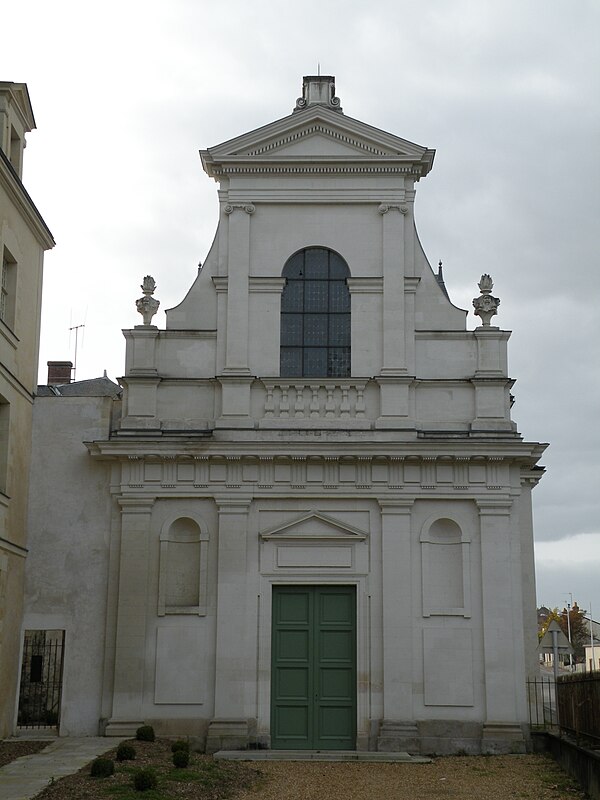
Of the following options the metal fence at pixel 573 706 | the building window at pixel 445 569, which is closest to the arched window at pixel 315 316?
the building window at pixel 445 569

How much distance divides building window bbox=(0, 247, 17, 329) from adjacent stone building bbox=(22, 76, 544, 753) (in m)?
2.35

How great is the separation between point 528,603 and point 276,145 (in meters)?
10.7

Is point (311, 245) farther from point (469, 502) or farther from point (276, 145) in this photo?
point (469, 502)

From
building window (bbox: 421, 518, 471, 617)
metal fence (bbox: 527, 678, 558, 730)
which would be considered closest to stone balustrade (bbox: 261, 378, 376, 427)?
building window (bbox: 421, 518, 471, 617)

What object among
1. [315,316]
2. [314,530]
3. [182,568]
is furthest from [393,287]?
[182,568]

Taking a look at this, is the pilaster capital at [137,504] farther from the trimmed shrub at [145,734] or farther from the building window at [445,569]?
the building window at [445,569]

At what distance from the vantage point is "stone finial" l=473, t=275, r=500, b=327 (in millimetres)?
21641

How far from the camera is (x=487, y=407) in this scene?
21.1 metres

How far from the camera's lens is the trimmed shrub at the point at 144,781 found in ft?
45.4

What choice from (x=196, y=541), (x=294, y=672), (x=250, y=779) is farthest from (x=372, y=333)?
(x=250, y=779)

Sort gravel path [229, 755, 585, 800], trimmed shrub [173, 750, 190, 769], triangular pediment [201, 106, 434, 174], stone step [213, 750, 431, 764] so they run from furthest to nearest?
triangular pediment [201, 106, 434, 174] < stone step [213, 750, 431, 764] < trimmed shrub [173, 750, 190, 769] < gravel path [229, 755, 585, 800]

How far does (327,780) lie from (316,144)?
12772mm

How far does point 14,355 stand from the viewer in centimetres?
1992

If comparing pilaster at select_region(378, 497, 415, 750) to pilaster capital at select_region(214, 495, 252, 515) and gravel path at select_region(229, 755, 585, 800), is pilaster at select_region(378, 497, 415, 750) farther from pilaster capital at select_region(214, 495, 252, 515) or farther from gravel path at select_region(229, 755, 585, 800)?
pilaster capital at select_region(214, 495, 252, 515)
